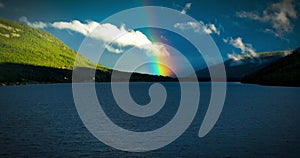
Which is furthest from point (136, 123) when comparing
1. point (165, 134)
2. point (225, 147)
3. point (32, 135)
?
point (225, 147)

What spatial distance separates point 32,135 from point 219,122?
46.3m

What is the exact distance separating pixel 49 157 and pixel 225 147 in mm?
29027

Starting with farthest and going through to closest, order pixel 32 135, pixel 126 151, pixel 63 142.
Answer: pixel 32 135
pixel 63 142
pixel 126 151

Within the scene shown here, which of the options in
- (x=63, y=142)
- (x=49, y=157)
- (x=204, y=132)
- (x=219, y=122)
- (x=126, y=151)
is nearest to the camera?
(x=49, y=157)

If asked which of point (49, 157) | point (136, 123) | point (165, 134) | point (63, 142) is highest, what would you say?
point (136, 123)

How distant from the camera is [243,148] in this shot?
52.9 meters

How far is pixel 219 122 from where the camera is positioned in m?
82.1

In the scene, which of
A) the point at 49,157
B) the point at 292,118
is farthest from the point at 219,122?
the point at 49,157

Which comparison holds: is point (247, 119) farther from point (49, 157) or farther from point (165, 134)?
point (49, 157)

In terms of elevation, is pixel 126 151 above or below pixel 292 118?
below

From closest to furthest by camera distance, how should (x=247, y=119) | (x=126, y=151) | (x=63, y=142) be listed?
(x=126, y=151) → (x=63, y=142) → (x=247, y=119)

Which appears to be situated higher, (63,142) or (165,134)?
(165,134)

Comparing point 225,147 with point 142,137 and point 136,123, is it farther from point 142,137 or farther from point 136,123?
point 136,123

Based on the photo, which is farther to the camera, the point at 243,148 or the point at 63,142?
the point at 63,142
